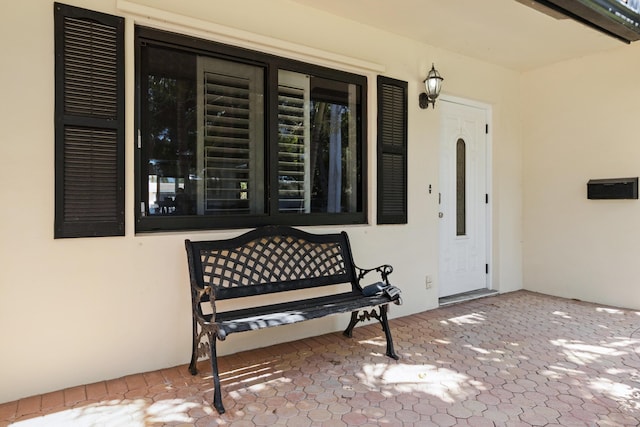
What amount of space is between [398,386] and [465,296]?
249 centimetres

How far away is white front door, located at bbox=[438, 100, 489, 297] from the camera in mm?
4535

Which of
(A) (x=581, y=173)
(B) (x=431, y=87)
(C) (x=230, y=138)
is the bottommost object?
(A) (x=581, y=173)

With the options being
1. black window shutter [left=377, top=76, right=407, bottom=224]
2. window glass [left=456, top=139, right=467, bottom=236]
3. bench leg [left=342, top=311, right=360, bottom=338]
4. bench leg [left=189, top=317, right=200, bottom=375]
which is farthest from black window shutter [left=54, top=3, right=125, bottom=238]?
window glass [left=456, top=139, right=467, bottom=236]

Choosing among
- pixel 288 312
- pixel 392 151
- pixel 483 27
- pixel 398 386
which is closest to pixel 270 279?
pixel 288 312

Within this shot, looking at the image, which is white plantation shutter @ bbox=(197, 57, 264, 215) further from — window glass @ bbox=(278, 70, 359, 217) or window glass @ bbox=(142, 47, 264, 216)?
window glass @ bbox=(278, 70, 359, 217)

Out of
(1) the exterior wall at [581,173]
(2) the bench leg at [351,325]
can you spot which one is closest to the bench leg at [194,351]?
(2) the bench leg at [351,325]

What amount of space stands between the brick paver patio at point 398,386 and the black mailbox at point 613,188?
1449 mm

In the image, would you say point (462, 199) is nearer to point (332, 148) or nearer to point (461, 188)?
point (461, 188)

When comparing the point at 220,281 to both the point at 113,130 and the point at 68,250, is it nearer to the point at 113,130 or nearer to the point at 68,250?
the point at 68,250

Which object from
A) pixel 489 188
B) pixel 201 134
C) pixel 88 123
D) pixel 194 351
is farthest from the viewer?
pixel 489 188

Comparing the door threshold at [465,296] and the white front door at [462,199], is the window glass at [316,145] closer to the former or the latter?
the white front door at [462,199]

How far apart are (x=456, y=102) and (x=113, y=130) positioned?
3.67 meters

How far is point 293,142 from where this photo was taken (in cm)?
347

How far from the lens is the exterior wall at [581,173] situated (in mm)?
4258
